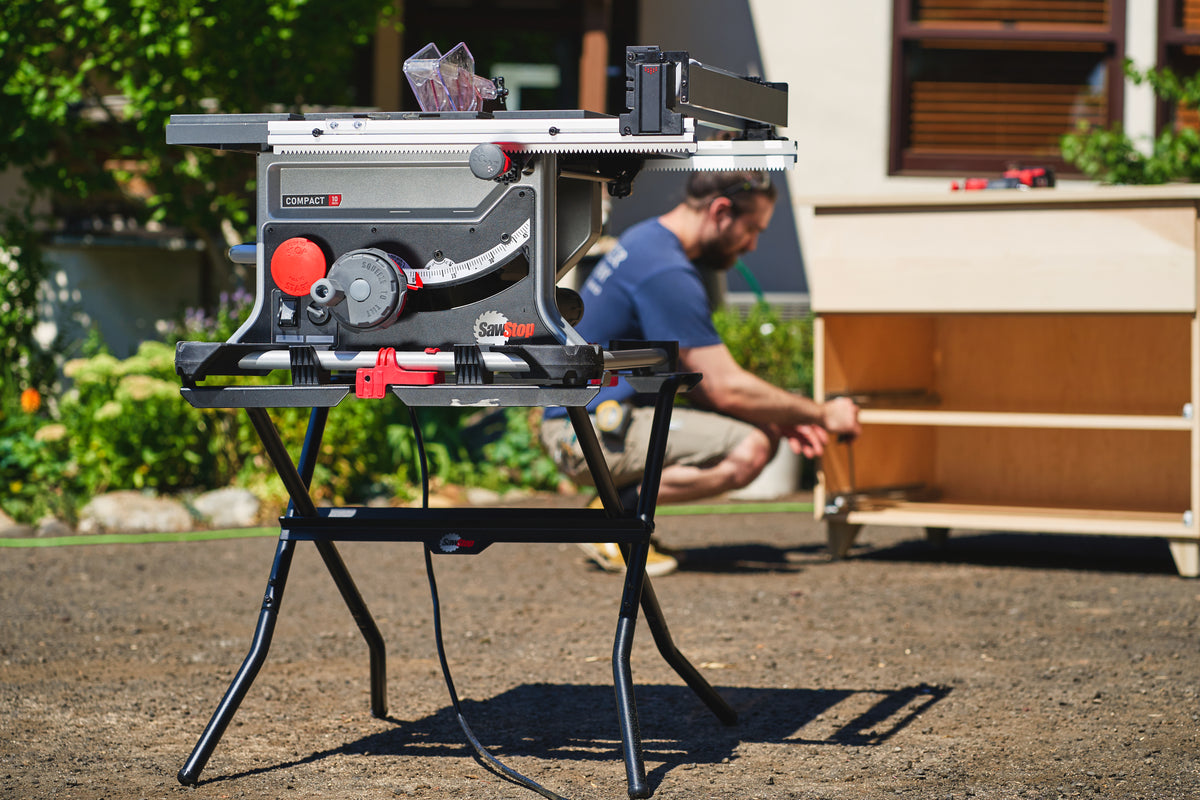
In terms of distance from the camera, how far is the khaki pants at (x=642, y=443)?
16.1 ft

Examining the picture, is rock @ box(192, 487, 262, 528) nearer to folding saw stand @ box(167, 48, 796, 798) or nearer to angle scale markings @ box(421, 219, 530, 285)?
folding saw stand @ box(167, 48, 796, 798)

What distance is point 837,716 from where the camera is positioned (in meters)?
3.22

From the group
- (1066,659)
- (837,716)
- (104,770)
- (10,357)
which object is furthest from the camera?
(10,357)

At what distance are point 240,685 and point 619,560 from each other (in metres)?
2.53

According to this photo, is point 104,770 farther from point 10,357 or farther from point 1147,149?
point 1147,149

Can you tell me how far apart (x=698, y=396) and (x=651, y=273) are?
0.46 meters

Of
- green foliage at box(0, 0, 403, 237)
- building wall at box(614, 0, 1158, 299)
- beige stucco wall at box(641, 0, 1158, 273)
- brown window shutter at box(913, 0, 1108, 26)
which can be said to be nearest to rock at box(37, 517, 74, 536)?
green foliage at box(0, 0, 403, 237)

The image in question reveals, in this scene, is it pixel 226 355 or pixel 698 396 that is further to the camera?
pixel 698 396

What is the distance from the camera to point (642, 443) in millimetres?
4898

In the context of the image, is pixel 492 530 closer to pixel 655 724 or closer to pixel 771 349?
pixel 655 724

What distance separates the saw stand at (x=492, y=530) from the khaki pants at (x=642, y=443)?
1.92 m

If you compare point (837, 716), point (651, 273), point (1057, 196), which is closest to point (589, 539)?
point (837, 716)

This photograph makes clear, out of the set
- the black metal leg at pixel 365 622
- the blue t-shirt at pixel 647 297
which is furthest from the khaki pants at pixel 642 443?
the black metal leg at pixel 365 622

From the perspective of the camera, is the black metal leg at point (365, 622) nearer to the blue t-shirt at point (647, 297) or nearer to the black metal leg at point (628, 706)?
the black metal leg at point (628, 706)
